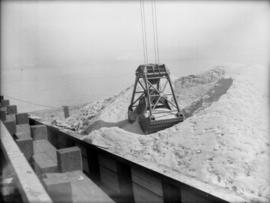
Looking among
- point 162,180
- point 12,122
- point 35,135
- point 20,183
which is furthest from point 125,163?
point 20,183

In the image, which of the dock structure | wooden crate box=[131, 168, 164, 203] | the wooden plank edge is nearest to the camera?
the wooden plank edge

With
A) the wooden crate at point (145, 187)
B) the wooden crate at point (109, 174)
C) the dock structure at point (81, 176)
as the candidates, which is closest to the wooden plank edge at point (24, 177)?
the dock structure at point (81, 176)

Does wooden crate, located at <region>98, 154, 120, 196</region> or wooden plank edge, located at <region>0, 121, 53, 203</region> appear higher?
wooden plank edge, located at <region>0, 121, 53, 203</region>

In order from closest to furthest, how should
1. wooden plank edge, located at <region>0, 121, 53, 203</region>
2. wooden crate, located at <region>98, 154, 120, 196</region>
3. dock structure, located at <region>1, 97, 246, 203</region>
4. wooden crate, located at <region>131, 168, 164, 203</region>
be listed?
wooden plank edge, located at <region>0, 121, 53, 203</region>
dock structure, located at <region>1, 97, 246, 203</region>
wooden crate, located at <region>131, 168, 164, 203</region>
wooden crate, located at <region>98, 154, 120, 196</region>

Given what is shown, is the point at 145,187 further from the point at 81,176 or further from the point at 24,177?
the point at 24,177

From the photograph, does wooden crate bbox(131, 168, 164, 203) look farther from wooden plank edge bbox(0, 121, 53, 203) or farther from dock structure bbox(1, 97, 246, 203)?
wooden plank edge bbox(0, 121, 53, 203)

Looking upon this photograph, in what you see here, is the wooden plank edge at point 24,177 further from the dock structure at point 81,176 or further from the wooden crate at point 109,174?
the wooden crate at point 109,174

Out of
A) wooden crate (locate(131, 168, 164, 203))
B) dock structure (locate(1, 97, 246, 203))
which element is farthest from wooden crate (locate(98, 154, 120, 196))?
wooden crate (locate(131, 168, 164, 203))

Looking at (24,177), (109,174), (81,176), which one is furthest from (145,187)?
(24,177)
